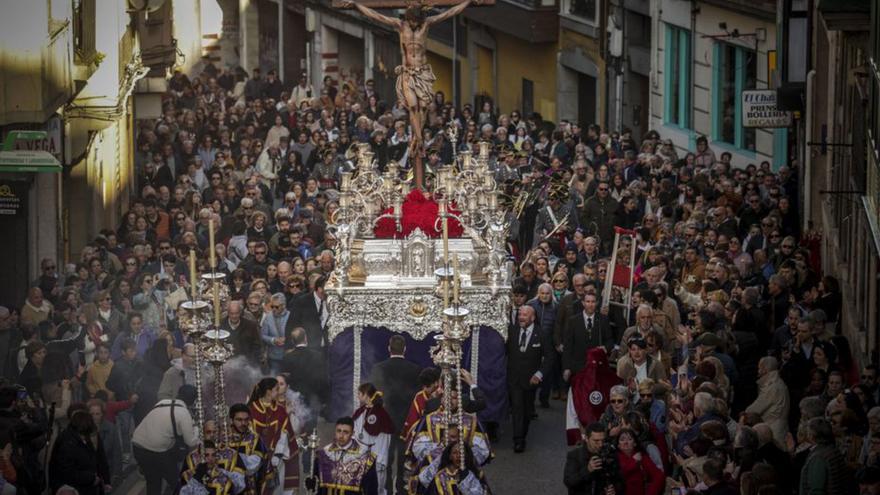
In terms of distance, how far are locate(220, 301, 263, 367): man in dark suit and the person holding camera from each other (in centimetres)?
532

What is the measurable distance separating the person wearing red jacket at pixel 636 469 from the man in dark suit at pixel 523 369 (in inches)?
161

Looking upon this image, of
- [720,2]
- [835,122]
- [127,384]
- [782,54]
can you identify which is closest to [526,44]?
[720,2]

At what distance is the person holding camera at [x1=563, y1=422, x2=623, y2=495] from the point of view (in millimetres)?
15820

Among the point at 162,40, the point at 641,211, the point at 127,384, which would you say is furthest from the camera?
the point at 162,40

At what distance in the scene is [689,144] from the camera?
120 feet

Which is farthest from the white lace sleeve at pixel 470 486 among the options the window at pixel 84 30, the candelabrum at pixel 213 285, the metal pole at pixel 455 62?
the metal pole at pixel 455 62

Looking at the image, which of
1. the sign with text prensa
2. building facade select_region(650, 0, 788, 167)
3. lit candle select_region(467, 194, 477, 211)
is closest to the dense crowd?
the sign with text prensa

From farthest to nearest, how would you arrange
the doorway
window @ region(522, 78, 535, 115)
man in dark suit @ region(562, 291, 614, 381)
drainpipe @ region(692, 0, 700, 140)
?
window @ region(522, 78, 535, 115) < the doorway < drainpipe @ region(692, 0, 700, 140) < man in dark suit @ region(562, 291, 614, 381)

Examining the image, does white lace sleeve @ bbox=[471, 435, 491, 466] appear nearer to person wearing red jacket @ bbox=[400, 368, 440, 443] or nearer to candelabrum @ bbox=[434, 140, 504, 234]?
person wearing red jacket @ bbox=[400, 368, 440, 443]

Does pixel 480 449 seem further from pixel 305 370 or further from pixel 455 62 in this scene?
pixel 455 62

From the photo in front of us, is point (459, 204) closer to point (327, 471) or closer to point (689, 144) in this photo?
point (327, 471)

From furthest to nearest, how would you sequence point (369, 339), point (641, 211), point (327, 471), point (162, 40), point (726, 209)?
point (162, 40)
point (641, 211)
point (726, 209)
point (369, 339)
point (327, 471)

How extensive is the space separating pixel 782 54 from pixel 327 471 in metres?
14.3

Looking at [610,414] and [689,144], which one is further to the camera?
[689,144]
